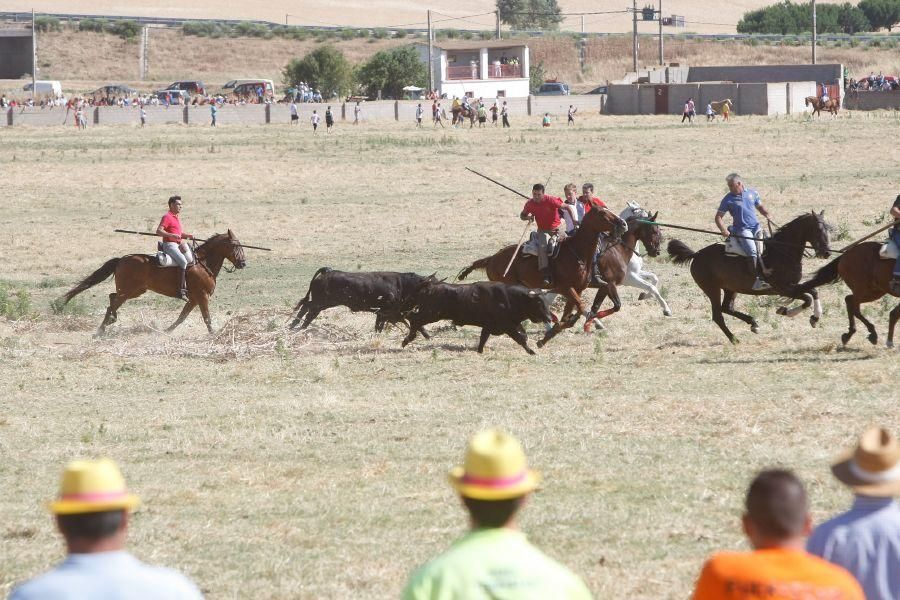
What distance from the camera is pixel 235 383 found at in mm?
15875

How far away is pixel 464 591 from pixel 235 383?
11865mm

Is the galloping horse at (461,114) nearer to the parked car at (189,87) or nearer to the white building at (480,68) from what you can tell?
the parked car at (189,87)

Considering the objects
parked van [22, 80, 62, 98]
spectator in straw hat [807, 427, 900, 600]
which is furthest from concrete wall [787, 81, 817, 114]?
spectator in straw hat [807, 427, 900, 600]

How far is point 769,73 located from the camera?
94.7 m

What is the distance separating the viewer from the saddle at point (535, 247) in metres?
18.5

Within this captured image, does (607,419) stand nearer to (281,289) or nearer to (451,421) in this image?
(451,421)

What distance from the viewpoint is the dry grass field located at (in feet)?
30.3

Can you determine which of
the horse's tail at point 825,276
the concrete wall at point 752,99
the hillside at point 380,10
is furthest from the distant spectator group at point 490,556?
the hillside at point 380,10

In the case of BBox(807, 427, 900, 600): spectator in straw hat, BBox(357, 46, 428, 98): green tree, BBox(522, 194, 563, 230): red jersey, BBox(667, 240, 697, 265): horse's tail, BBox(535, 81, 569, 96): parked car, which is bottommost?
BBox(807, 427, 900, 600): spectator in straw hat

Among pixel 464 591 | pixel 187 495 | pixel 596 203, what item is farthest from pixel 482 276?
pixel 464 591

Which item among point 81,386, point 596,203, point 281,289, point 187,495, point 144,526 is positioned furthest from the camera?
point 281,289

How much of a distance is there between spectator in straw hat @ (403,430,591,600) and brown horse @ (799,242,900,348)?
12580 millimetres

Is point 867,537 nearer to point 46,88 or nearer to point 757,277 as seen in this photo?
point 757,277

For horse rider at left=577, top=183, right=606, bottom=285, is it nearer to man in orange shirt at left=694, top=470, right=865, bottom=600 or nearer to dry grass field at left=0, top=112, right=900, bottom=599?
dry grass field at left=0, top=112, right=900, bottom=599
